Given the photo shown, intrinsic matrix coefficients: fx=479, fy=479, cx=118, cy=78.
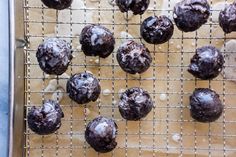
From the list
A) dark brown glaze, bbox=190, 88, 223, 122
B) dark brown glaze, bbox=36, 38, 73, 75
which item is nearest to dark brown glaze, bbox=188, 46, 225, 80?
dark brown glaze, bbox=190, 88, 223, 122

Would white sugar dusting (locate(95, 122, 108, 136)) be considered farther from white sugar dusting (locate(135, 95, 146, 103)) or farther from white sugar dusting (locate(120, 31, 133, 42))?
white sugar dusting (locate(120, 31, 133, 42))

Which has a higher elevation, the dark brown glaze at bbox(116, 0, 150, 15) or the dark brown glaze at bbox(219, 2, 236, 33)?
the dark brown glaze at bbox(116, 0, 150, 15)

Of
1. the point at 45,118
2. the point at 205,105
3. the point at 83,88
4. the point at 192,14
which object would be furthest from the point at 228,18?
the point at 45,118

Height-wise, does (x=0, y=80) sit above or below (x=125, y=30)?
below

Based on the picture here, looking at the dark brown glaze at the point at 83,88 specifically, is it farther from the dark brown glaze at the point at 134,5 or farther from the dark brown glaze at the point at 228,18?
the dark brown glaze at the point at 228,18

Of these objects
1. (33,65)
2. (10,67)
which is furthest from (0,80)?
(33,65)

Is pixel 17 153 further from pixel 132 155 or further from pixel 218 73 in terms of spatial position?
pixel 218 73
